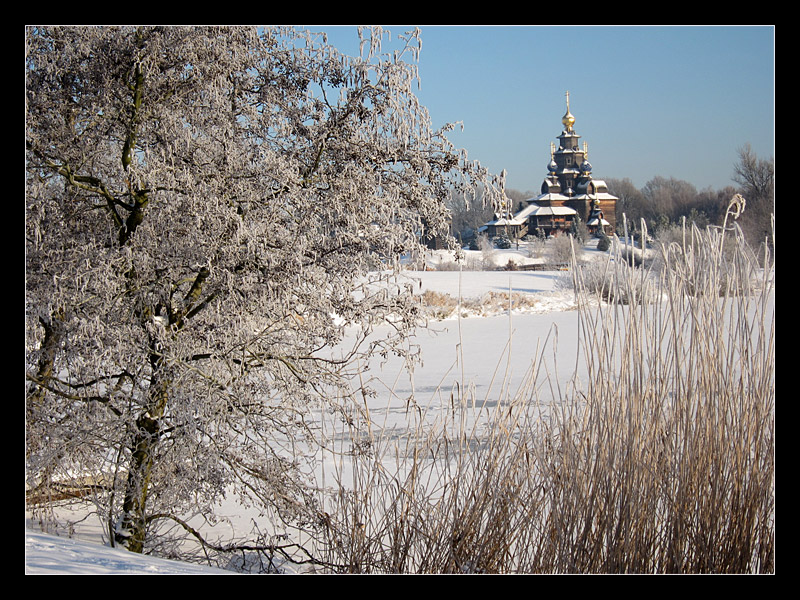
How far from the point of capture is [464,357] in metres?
7.18

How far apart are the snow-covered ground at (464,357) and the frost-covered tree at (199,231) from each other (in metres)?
0.31

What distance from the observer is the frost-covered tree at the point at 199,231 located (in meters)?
2.46

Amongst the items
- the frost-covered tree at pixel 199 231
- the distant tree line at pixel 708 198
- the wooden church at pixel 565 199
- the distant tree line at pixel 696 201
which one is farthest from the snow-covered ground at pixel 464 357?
the distant tree line at pixel 708 198

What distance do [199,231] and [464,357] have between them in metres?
5.05

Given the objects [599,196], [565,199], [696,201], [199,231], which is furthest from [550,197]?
[199,231]

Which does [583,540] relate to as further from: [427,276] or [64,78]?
[427,276]

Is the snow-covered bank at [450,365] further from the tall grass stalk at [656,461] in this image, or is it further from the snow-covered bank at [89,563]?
the tall grass stalk at [656,461]

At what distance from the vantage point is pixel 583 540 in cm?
172

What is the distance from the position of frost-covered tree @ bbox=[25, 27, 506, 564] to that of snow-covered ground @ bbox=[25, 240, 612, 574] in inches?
12.1

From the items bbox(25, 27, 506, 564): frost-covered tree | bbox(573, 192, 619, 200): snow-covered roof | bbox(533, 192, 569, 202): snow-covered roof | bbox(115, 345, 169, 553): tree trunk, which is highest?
bbox(533, 192, 569, 202): snow-covered roof

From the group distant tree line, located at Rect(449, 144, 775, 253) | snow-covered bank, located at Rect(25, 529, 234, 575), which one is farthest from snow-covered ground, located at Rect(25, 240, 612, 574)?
distant tree line, located at Rect(449, 144, 775, 253)

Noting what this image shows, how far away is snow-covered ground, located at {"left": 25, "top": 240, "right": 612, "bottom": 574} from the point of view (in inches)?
63.9

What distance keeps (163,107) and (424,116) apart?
3.39ft

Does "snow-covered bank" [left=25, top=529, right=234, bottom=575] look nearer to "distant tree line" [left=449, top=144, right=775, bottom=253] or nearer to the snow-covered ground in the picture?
the snow-covered ground
